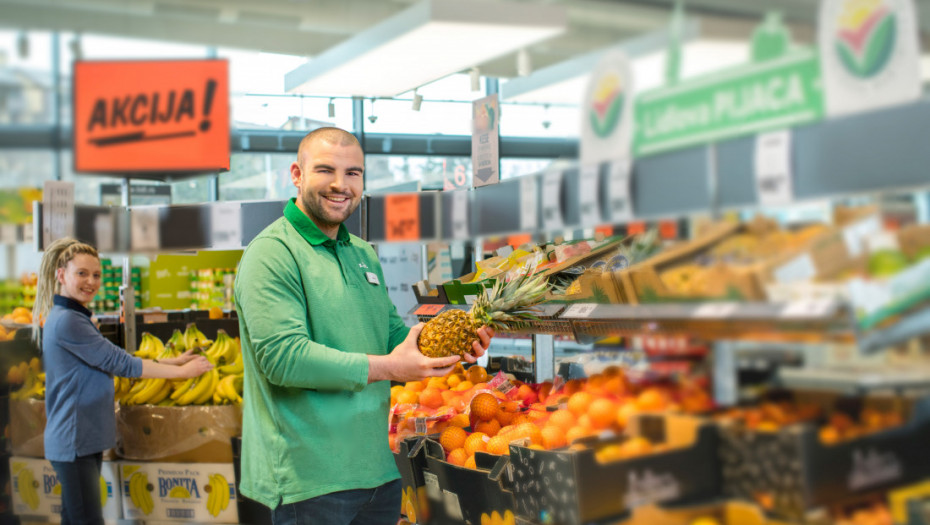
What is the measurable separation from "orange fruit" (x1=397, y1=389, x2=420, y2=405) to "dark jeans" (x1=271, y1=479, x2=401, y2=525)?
2.82 ft

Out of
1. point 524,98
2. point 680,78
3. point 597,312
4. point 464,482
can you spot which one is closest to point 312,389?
point 464,482

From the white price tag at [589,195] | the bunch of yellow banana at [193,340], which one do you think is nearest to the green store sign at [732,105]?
the white price tag at [589,195]

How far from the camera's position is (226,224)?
3.71 m

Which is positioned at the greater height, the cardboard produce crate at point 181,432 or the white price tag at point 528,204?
the white price tag at point 528,204

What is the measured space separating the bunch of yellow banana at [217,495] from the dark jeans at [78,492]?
1.72 ft

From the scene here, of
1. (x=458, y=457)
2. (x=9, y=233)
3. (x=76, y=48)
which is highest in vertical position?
(x=76, y=48)

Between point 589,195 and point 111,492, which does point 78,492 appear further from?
point 589,195

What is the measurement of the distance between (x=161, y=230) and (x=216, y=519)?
5.06 feet

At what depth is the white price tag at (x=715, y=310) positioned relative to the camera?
1381 millimetres

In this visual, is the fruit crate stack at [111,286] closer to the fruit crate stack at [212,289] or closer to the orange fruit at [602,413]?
the fruit crate stack at [212,289]

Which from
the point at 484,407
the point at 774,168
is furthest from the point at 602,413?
the point at 484,407

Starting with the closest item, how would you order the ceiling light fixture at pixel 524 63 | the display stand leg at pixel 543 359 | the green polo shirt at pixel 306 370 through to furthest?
the ceiling light fixture at pixel 524 63, the green polo shirt at pixel 306 370, the display stand leg at pixel 543 359

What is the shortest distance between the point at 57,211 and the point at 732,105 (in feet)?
11.8

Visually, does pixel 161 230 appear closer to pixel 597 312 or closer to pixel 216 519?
pixel 216 519
